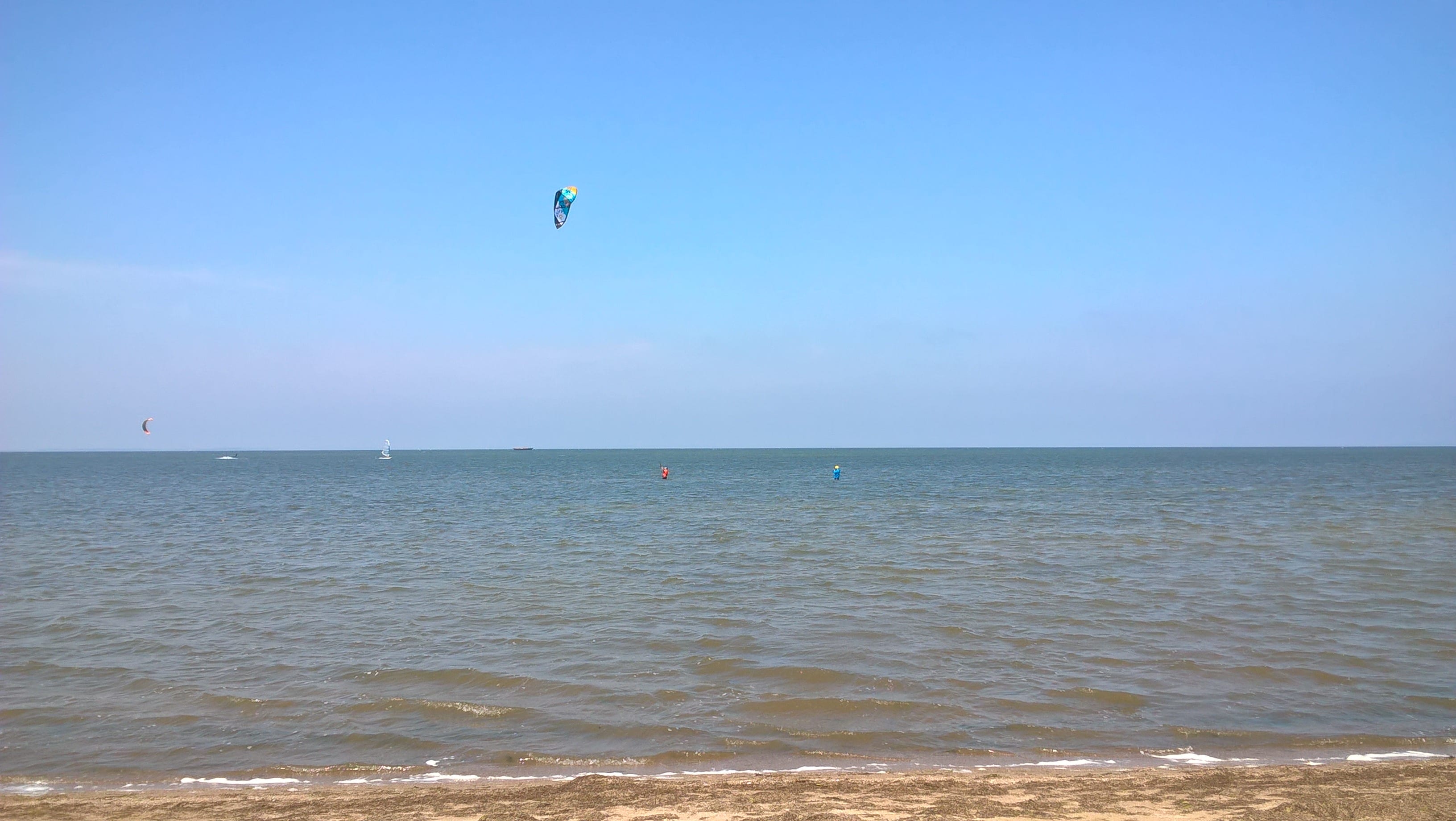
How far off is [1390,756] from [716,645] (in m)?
7.85

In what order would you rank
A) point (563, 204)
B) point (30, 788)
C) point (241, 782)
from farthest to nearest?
point (563, 204), point (241, 782), point (30, 788)

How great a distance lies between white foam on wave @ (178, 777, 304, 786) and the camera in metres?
7.77

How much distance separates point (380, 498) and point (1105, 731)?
46.4 meters

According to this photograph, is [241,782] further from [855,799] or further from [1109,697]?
[1109,697]

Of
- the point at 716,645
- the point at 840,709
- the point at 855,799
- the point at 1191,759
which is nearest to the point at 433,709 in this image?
the point at 716,645

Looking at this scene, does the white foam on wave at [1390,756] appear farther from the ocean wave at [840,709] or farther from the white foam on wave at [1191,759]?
the ocean wave at [840,709]

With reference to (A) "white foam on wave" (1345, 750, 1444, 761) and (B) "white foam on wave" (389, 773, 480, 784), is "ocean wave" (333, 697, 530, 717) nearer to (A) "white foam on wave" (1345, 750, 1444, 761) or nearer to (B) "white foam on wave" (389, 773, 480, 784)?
(B) "white foam on wave" (389, 773, 480, 784)

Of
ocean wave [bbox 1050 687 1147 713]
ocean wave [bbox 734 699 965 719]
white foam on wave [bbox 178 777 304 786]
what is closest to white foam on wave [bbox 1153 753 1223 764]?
ocean wave [bbox 1050 687 1147 713]

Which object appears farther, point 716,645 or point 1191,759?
point 716,645

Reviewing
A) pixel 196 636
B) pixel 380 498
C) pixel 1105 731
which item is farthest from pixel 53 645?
pixel 380 498

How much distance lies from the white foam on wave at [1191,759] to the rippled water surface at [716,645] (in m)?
0.18

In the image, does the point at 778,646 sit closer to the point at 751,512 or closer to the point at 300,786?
the point at 300,786

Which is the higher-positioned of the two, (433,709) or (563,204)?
(563,204)

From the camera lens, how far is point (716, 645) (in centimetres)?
1259
